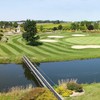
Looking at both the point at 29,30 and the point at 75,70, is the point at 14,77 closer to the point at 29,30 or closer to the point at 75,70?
the point at 75,70

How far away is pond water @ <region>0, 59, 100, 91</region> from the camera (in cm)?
4003

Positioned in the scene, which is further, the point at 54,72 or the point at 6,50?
the point at 6,50

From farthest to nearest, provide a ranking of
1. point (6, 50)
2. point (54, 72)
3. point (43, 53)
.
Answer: point (6, 50) → point (43, 53) → point (54, 72)

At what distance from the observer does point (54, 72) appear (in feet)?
149

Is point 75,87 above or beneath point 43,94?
beneath

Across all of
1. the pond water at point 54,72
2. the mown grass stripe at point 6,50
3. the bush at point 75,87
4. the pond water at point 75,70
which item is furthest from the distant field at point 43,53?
the bush at point 75,87

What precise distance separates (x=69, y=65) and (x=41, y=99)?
27.4 meters

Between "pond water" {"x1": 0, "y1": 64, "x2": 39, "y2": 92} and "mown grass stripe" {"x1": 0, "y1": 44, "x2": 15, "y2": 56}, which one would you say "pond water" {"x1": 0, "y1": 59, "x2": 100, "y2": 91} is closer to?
"pond water" {"x1": 0, "y1": 64, "x2": 39, "y2": 92}

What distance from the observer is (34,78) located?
43.0m

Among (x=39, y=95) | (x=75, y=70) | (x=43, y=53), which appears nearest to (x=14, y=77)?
(x=75, y=70)

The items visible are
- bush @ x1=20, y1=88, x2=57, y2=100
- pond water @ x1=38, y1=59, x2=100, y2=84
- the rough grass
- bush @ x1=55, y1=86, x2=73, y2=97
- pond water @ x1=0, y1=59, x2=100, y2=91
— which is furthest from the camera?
pond water @ x1=38, y1=59, x2=100, y2=84

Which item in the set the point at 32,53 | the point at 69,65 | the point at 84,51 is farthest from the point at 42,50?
the point at 69,65

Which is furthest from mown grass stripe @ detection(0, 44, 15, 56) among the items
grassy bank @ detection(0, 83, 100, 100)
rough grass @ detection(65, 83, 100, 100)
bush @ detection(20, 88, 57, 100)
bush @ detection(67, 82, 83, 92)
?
bush @ detection(20, 88, 57, 100)

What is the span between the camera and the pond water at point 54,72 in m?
40.0
